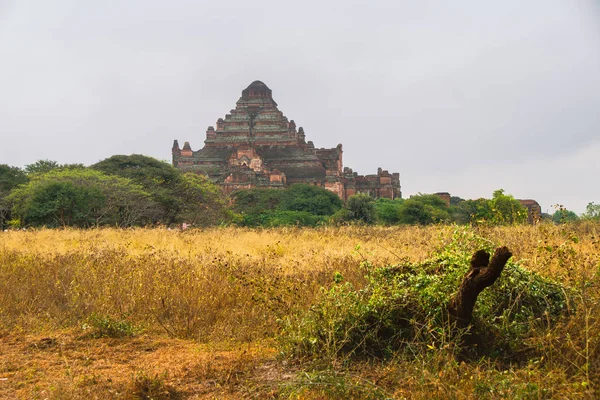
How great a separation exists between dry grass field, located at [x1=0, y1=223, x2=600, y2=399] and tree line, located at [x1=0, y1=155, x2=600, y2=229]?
8.98 metres

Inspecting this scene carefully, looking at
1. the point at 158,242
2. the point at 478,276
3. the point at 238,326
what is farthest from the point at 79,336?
the point at 158,242

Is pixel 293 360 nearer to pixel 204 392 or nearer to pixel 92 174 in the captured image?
pixel 204 392

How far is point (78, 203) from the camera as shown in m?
22.8

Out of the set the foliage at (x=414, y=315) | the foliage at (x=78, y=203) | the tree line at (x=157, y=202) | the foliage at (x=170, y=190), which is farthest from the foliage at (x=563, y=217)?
the foliage at (x=170, y=190)

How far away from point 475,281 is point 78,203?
2202 cm

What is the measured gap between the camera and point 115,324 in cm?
493

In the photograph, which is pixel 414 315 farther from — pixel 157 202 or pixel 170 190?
pixel 170 190

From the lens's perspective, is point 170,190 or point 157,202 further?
point 170,190

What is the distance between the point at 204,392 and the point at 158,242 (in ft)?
26.9

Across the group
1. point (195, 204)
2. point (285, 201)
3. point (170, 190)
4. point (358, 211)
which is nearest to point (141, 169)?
point (170, 190)

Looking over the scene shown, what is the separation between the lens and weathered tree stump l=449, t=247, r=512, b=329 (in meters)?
3.20

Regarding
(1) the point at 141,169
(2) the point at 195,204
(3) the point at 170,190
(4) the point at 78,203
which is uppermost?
(1) the point at 141,169

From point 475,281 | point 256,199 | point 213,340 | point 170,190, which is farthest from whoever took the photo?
point 256,199

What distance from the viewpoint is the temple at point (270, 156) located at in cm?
5084
